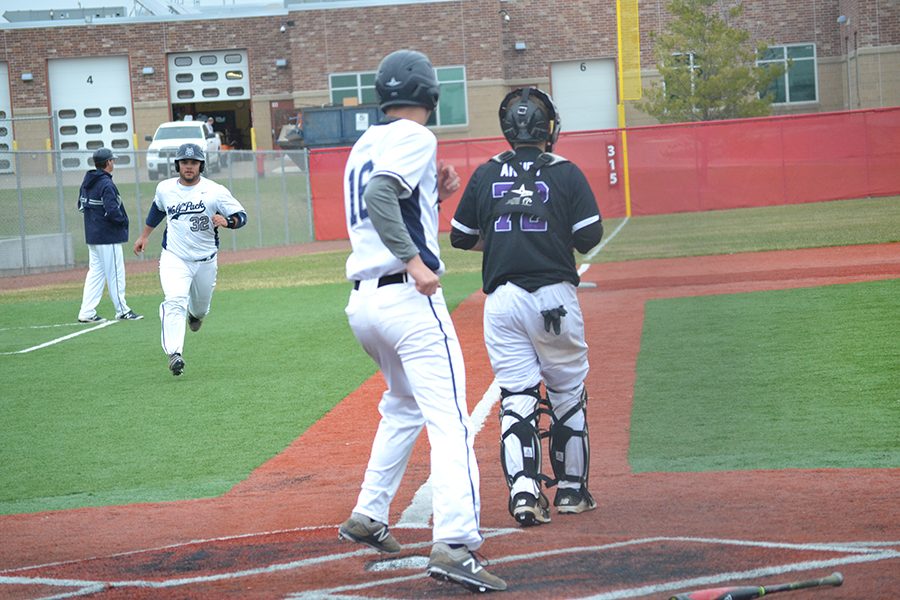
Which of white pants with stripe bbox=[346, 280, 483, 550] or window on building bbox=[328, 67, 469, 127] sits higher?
window on building bbox=[328, 67, 469, 127]

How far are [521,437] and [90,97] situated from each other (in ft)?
155

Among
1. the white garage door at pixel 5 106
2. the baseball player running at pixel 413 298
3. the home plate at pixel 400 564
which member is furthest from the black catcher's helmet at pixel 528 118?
the white garage door at pixel 5 106

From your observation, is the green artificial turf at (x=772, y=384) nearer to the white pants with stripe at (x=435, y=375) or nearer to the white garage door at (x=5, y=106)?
the white pants with stripe at (x=435, y=375)

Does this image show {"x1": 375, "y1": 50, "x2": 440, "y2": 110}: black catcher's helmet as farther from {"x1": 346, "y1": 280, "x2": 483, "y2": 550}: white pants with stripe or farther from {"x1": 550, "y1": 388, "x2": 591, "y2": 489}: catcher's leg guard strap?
{"x1": 550, "y1": 388, "x2": 591, "y2": 489}: catcher's leg guard strap

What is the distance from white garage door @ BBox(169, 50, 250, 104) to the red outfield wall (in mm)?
18232

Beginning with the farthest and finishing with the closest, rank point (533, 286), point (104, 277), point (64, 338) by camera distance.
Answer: point (104, 277), point (64, 338), point (533, 286)

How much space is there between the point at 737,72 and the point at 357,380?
33.7 meters

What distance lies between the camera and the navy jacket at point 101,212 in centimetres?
1630

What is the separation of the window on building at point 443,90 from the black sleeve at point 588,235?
4177 cm

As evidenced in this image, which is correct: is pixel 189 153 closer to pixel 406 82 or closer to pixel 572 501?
pixel 572 501

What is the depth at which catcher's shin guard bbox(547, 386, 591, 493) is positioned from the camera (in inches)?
238

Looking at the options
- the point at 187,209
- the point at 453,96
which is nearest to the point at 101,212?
the point at 187,209

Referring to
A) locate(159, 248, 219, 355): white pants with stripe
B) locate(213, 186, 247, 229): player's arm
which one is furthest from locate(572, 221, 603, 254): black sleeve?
locate(159, 248, 219, 355): white pants with stripe

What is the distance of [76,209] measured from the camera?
29453 millimetres
